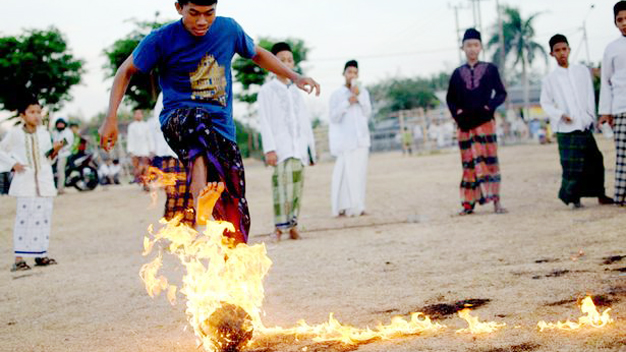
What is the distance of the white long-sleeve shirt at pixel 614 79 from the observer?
7785 mm

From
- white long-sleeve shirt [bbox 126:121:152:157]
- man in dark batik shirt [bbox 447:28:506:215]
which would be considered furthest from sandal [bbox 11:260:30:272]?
white long-sleeve shirt [bbox 126:121:152:157]

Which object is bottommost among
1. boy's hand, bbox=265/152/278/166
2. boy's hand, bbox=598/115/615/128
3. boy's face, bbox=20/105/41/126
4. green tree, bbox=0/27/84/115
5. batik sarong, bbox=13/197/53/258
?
batik sarong, bbox=13/197/53/258

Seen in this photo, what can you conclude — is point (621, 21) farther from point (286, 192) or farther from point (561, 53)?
point (286, 192)

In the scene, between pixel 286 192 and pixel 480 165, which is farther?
pixel 480 165

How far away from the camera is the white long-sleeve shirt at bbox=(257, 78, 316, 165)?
25.3 feet

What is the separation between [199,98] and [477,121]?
563cm

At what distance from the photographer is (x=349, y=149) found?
10.6m

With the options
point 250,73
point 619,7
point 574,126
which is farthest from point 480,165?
point 250,73

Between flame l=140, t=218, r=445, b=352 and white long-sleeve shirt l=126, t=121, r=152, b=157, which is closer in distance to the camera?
flame l=140, t=218, r=445, b=352

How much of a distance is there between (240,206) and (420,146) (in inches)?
1527

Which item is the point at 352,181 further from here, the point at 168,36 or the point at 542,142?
the point at 542,142

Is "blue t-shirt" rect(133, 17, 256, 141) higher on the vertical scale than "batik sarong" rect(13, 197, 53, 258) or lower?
higher

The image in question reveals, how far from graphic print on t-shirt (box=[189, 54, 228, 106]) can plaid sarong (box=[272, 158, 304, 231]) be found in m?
3.90

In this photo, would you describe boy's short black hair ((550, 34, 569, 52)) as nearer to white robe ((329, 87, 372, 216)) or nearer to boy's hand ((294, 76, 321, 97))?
white robe ((329, 87, 372, 216))
